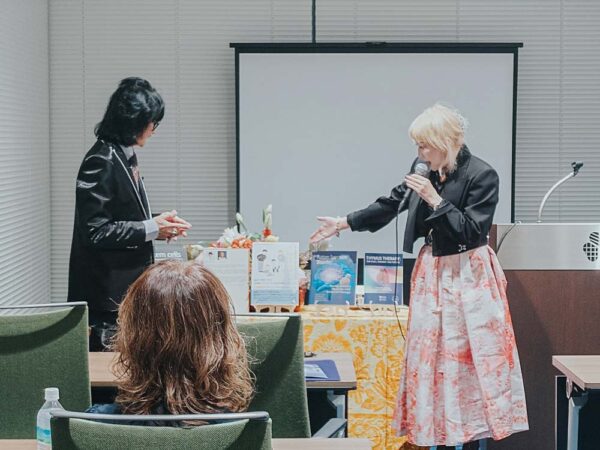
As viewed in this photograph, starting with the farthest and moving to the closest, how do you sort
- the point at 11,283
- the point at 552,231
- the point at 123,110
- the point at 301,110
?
1. the point at 301,110
2. the point at 11,283
3. the point at 552,231
4. the point at 123,110

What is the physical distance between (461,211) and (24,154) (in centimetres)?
308

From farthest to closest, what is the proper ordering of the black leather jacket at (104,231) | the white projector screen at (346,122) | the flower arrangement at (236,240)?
the white projector screen at (346,122) → the flower arrangement at (236,240) → the black leather jacket at (104,231)

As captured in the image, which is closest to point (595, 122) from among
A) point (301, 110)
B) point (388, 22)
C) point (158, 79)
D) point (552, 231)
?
point (388, 22)

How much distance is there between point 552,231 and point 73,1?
3779 millimetres

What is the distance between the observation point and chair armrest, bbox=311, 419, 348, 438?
2197mm

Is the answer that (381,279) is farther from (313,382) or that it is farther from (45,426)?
(45,426)

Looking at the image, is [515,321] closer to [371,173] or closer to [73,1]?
[371,173]

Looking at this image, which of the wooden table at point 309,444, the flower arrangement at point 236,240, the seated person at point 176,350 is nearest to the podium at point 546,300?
the flower arrangement at point 236,240

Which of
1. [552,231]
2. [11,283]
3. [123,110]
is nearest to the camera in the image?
[123,110]

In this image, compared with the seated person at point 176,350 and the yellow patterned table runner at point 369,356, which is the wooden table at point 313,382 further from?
the seated person at point 176,350

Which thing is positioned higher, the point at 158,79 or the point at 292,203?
the point at 158,79

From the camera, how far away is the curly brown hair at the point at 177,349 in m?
1.44

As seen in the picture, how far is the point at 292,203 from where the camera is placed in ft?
19.1

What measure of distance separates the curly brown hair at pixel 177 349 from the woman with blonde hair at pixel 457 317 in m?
1.78
